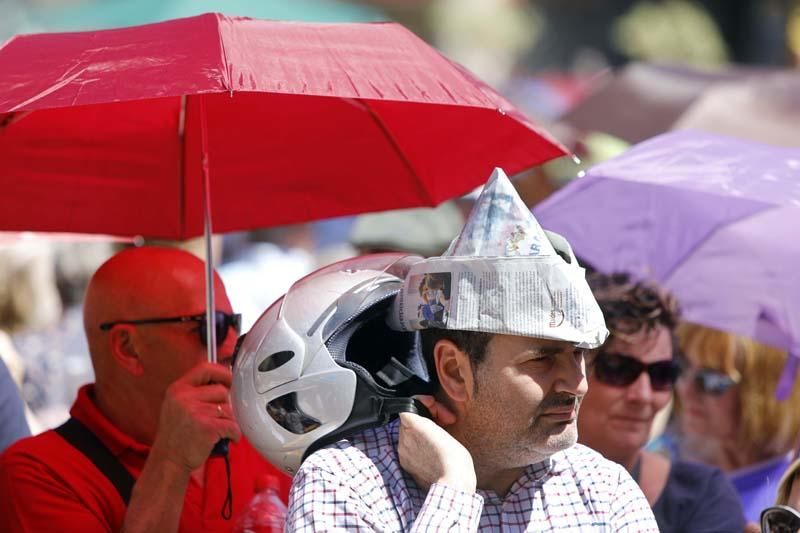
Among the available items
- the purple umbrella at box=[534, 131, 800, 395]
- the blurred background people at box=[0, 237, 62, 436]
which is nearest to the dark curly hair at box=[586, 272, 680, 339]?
the purple umbrella at box=[534, 131, 800, 395]

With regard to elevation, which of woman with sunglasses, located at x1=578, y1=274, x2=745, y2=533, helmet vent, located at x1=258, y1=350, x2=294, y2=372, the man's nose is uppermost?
the man's nose

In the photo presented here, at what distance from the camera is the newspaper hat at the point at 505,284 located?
2617mm

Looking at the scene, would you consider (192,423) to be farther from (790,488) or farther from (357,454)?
(790,488)

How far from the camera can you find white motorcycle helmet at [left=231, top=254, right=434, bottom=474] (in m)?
2.81

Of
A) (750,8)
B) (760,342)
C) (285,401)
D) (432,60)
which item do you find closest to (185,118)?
(432,60)

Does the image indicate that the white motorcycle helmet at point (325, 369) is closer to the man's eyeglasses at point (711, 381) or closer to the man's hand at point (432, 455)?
the man's hand at point (432, 455)

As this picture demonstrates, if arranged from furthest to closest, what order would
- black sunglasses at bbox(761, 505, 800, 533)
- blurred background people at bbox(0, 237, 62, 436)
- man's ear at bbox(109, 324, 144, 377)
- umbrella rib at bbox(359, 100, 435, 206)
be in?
blurred background people at bbox(0, 237, 62, 436) < umbrella rib at bbox(359, 100, 435, 206) < man's ear at bbox(109, 324, 144, 377) < black sunglasses at bbox(761, 505, 800, 533)

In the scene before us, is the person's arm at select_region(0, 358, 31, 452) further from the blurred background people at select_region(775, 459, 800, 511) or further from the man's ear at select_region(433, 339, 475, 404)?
the blurred background people at select_region(775, 459, 800, 511)

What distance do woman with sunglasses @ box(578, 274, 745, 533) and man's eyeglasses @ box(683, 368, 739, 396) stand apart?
1.02 meters

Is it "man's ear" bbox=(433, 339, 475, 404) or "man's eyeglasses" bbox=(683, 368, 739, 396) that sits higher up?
"man's ear" bbox=(433, 339, 475, 404)

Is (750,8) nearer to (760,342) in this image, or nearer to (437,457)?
(760,342)

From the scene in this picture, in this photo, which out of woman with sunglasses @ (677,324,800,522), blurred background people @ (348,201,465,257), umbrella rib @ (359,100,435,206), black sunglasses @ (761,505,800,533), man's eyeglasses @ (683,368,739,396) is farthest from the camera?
blurred background people @ (348,201,465,257)

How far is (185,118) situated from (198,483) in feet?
3.82

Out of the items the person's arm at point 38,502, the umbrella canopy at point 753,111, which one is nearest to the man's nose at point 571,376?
the person's arm at point 38,502
